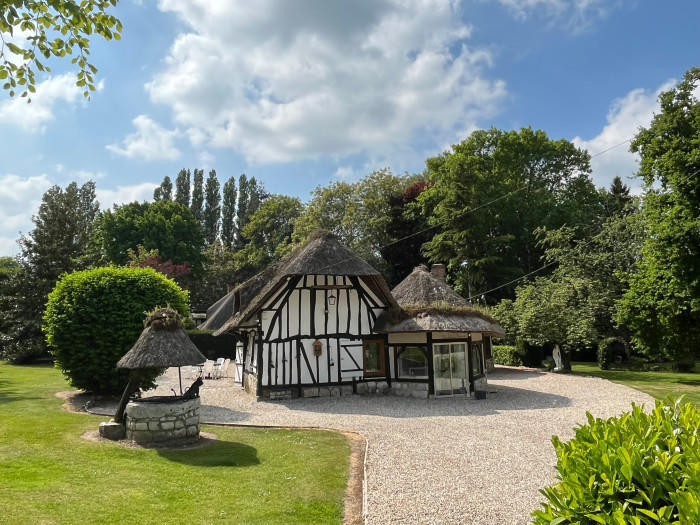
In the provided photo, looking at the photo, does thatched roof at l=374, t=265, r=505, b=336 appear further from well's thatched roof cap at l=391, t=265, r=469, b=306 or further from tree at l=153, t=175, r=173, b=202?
tree at l=153, t=175, r=173, b=202

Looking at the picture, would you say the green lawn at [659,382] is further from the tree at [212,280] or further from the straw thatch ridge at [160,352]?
the tree at [212,280]

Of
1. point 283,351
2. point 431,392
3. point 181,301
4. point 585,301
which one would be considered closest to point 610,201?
point 585,301

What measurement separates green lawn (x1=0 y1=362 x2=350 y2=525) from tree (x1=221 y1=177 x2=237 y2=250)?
161 ft

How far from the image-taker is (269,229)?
49.1 m

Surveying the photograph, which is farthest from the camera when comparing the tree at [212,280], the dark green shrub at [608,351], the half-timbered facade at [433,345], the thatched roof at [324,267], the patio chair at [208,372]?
the tree at [212,280]

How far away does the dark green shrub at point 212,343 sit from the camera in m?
30.0

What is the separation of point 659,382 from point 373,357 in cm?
1249

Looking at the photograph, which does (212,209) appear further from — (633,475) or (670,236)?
(633,475)

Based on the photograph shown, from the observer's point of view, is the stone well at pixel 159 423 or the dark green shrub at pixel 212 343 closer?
the stone well at pixel 159 423

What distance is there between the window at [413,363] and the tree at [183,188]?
164 feet

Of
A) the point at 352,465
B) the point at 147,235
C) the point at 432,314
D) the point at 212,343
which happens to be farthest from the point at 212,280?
the point at 352,465

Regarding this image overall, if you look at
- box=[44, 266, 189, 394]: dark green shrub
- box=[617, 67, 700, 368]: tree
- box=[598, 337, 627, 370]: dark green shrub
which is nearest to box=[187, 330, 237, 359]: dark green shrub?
box=[44, 266, 189, 394]: dark green shrub

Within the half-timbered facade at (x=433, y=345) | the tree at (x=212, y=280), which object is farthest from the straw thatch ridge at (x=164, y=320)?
the tree at (x=212, y=280)

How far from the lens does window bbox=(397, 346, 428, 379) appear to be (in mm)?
16531
